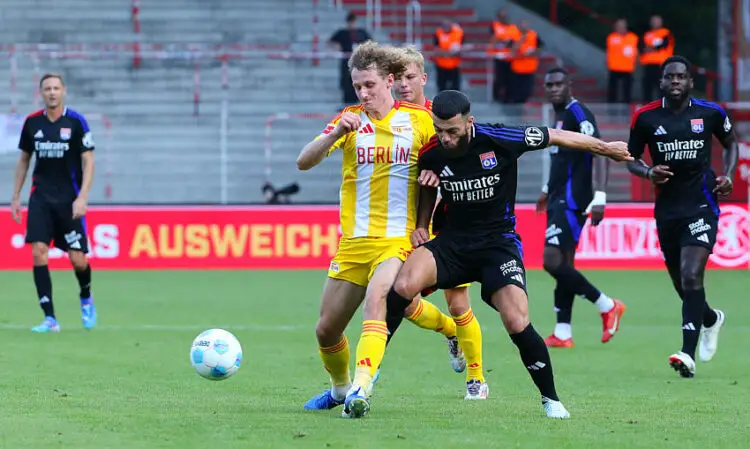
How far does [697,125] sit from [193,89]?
1737 centimetres

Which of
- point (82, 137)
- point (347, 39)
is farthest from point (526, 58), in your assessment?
point (82, 137)

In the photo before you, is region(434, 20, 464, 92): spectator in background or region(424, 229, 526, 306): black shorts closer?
region(424, 229, 526, 306): black shorts

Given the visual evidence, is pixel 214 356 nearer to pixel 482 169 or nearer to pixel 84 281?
pixel 482 169

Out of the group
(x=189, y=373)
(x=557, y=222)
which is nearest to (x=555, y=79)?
(x=557, y=222)

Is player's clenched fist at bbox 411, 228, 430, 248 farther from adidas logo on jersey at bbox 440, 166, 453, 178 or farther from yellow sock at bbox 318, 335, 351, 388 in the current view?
yellow sock at bbox 318, 335, 351, 388

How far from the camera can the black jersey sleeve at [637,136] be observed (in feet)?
34.8

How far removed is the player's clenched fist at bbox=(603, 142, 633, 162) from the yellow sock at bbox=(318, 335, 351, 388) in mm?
1816

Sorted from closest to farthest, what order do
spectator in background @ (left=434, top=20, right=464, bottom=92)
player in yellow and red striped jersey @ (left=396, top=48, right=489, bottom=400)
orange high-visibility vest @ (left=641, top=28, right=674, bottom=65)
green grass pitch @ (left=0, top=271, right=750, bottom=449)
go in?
1. green grass pitch @ (left=0, top=271, right=750, bottom=449)
2. player in yellow and red striped jersey @ (left=396, top=48, right=489, bottom=400)
3. spectator in background @ (left=434, top=20, right=464, bottom=92)
4. orange high-visibility vest @ (left=641, top=28, right=674, bottom=65)

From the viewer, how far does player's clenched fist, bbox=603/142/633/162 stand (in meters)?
7.86

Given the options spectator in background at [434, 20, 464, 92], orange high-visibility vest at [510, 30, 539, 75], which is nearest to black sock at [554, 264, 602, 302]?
spectator in background at [434, 20, 464, 92]

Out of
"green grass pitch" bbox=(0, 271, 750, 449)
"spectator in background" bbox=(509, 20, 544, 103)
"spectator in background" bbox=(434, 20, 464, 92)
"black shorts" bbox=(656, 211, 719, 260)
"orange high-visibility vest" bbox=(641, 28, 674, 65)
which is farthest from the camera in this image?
"orange high-visibility vest" bbox=(641, 28, 674, 65)

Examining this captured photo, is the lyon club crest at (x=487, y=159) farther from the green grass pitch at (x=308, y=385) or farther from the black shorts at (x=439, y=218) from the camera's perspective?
the green grass pitch at (x=308, y=385)

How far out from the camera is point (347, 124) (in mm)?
7438

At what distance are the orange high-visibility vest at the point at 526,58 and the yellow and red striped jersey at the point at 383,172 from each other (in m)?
17.9
